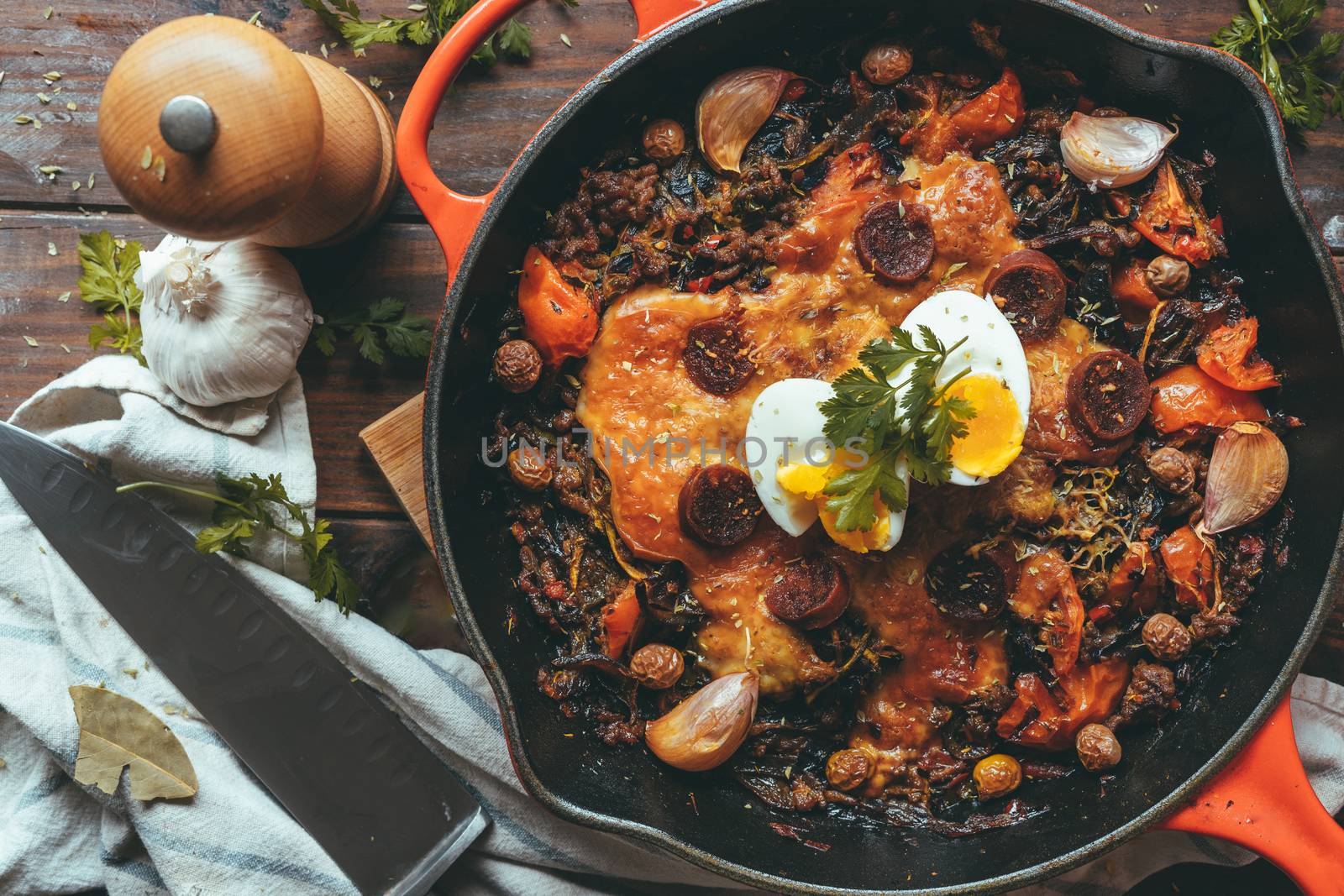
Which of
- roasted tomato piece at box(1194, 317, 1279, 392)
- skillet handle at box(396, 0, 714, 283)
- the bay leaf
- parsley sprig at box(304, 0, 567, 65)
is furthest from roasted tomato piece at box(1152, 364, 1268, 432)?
the bay leaf

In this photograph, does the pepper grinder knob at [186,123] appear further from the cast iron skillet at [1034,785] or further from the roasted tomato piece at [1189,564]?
the roasted tomato piece at [1189,564]

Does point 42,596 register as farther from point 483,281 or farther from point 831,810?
point 831,810

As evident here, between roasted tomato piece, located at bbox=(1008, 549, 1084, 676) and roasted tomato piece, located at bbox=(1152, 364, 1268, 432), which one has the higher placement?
roasted tomato piece, located at bbox=(1152, 364, 1268, 432)

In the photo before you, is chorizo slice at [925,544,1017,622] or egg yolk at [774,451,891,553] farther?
chorizo slice at [925,544,1017,622]

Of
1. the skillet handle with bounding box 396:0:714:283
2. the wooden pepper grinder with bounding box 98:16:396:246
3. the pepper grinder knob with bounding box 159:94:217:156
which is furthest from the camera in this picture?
the skillet handle with bounding box 396:0:714:283

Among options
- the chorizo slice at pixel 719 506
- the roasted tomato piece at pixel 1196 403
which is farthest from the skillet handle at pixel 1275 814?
the chorizo slice at pixel 719 506

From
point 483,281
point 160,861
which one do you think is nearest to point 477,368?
point 483,281

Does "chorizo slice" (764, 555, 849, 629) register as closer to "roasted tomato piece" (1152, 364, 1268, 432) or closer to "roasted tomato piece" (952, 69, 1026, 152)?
"roasted tomato piece" (1152, 364, 1268, 432)
